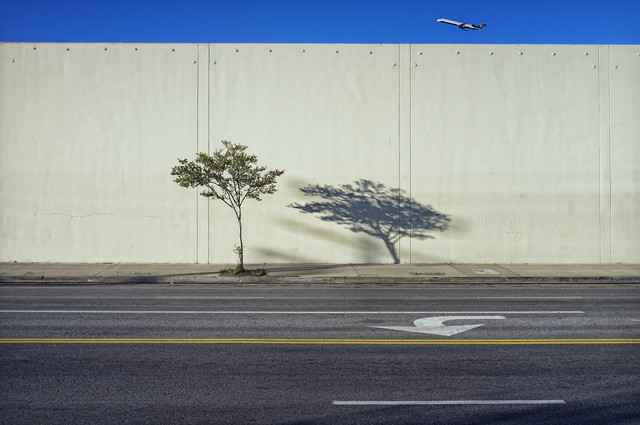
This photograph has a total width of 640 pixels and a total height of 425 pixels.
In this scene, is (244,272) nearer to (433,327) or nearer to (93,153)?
(93,153)

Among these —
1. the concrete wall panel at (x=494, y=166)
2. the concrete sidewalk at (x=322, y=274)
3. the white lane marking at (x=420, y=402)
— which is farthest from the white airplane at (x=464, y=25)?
the white lane marking at (x=420, y=402)

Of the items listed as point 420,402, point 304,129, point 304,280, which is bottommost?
point 420,402

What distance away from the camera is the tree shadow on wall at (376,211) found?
1831 centimetres

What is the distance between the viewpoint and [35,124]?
18375 mm

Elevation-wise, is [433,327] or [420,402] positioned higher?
[433,327]

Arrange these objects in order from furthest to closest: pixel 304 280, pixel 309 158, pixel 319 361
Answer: pixel 309 158 → pixel 304 280 → pixel 319 361

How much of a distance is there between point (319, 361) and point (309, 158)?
39.6 feet

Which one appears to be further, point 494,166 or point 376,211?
point 494,166

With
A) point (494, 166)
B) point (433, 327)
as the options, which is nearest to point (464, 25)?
point (494, 166)

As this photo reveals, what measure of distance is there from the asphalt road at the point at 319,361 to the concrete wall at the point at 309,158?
6.83 meters

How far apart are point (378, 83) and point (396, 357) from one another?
43.1 feet

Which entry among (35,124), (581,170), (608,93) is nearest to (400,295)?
(581,170)

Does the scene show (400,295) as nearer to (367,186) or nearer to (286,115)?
(367,186)

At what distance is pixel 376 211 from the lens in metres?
18.4
